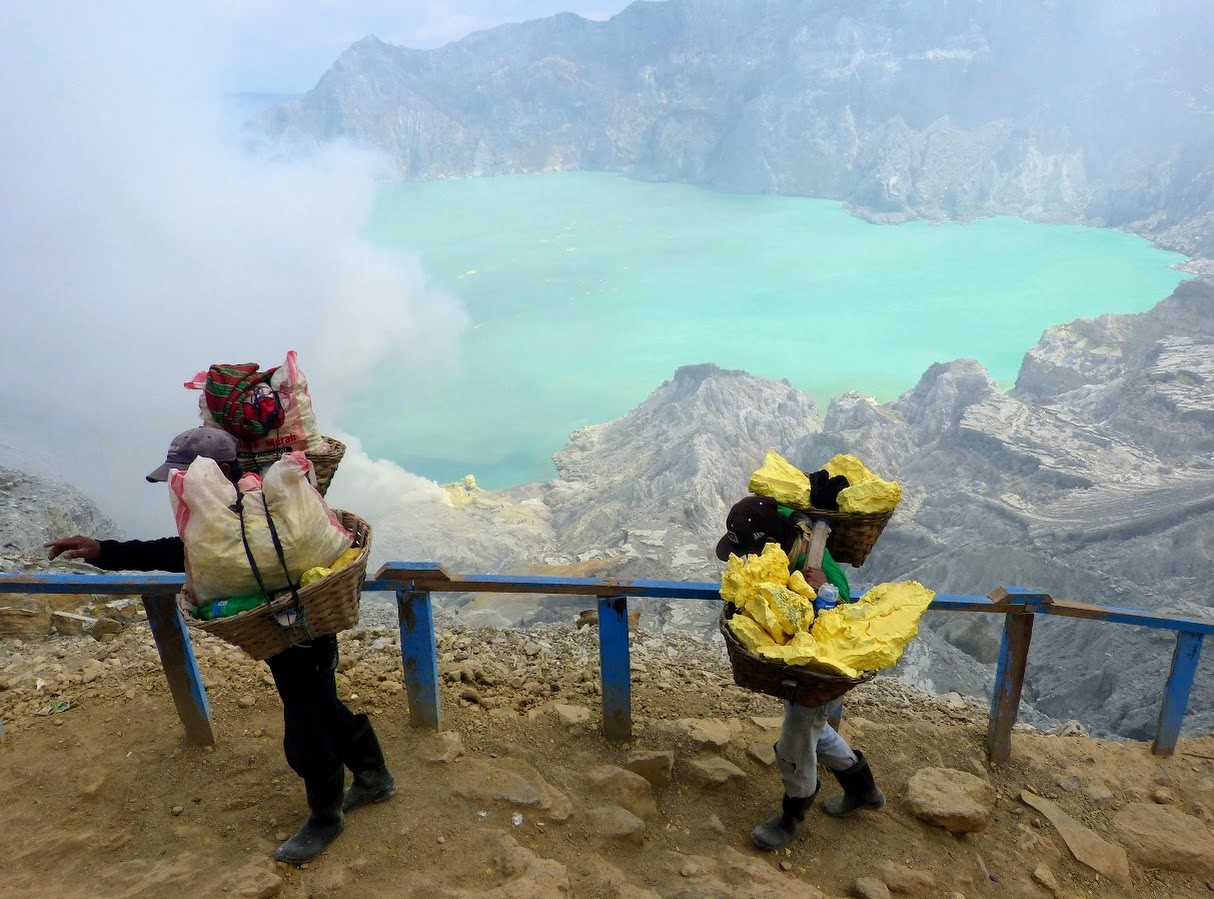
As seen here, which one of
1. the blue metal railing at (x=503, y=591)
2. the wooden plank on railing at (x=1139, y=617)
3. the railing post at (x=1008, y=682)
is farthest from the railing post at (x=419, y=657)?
the wooden plank on railing at (x=1139, y=617)

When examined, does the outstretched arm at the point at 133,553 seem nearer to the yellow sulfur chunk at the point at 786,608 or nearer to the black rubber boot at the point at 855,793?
the yellow sulfur chunk at the point at 786,608

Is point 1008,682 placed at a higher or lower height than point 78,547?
lower

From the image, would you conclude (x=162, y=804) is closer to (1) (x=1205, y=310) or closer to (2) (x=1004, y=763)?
(2) (x=1004, y=763)

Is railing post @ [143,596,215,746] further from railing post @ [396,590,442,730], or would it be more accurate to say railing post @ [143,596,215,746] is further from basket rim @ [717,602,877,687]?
basket rim @ [717,602,877,687]

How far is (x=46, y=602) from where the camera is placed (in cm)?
369

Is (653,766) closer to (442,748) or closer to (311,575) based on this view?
Answer: (442,748)

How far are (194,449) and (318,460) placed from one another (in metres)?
0.48

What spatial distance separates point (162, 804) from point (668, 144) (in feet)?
171

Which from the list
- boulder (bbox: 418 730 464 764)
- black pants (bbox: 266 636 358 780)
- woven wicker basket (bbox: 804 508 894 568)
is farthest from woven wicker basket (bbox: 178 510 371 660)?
woven wicker basket (bbox: 804 508 894 568)

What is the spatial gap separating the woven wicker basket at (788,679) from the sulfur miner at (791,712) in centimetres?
10

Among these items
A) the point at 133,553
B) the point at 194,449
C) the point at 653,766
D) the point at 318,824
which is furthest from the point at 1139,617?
the point at 133,553

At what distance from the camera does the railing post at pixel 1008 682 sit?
2.43 m

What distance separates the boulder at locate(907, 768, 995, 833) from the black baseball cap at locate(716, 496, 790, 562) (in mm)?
901

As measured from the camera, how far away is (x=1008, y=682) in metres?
2.51
